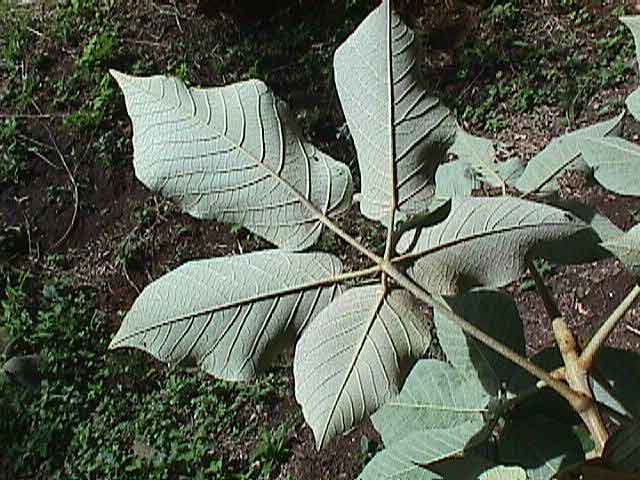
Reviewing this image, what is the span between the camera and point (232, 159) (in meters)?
0.62

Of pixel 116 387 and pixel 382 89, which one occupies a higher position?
pixel 382 89

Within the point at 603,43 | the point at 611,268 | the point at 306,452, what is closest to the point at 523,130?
the point at 603,43

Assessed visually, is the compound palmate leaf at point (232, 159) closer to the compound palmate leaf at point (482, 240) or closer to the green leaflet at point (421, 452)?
the compound palmate leaf at point (482, 240)

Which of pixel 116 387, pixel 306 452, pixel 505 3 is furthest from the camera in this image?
pixel 505 3

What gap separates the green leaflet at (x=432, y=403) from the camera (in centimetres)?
81

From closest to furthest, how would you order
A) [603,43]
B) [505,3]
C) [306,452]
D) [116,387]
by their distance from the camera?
[306,452] → [116,387] → [603,43] → [505,3]

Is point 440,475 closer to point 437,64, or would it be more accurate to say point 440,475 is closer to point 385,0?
point 385,0

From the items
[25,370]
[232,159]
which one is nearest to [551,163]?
[232,159]

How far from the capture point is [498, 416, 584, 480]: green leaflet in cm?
73

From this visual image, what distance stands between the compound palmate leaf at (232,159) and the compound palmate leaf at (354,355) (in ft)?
0.21

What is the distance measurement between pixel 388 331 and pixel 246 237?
2.76m

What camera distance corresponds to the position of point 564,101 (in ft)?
10.9

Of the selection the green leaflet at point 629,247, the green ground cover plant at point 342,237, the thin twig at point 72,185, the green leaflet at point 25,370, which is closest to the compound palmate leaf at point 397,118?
the green ground cover plant at point 342,237

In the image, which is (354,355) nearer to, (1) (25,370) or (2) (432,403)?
(2) (432,403)
